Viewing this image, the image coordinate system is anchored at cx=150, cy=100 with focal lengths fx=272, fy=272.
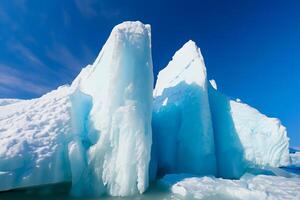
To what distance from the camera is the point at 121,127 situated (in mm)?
7336

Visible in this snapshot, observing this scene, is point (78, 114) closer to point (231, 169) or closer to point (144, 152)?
point (144, 152)

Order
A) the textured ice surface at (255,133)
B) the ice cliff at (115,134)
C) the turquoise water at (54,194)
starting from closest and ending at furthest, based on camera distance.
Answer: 1. the turquoise water at (54,194)
2. the ice cliff at (115,134)
3. the textured ice surface at (255,133)

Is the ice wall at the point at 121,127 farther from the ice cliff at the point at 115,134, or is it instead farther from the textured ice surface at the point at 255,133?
the textured ice surface at the point at 255,133

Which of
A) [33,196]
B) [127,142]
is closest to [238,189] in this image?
[127,142]

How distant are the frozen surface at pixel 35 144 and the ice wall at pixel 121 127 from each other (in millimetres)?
401

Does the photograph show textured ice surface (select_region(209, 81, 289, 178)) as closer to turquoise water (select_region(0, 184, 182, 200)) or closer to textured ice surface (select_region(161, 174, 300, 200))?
textured ice surface (select_region(161, 174, 300, 200))

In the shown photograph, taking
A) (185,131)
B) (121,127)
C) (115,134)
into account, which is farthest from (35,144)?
(185,131)

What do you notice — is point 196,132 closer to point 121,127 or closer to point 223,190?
point 223,190

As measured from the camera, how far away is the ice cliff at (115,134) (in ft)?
21.5

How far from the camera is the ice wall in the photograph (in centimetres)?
694

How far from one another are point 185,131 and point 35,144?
615cm

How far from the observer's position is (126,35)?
8281mm

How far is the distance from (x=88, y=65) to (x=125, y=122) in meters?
6.28

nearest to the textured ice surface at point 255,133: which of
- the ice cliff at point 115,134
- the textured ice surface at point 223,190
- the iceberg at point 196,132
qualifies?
the iceberg at point 196,132
